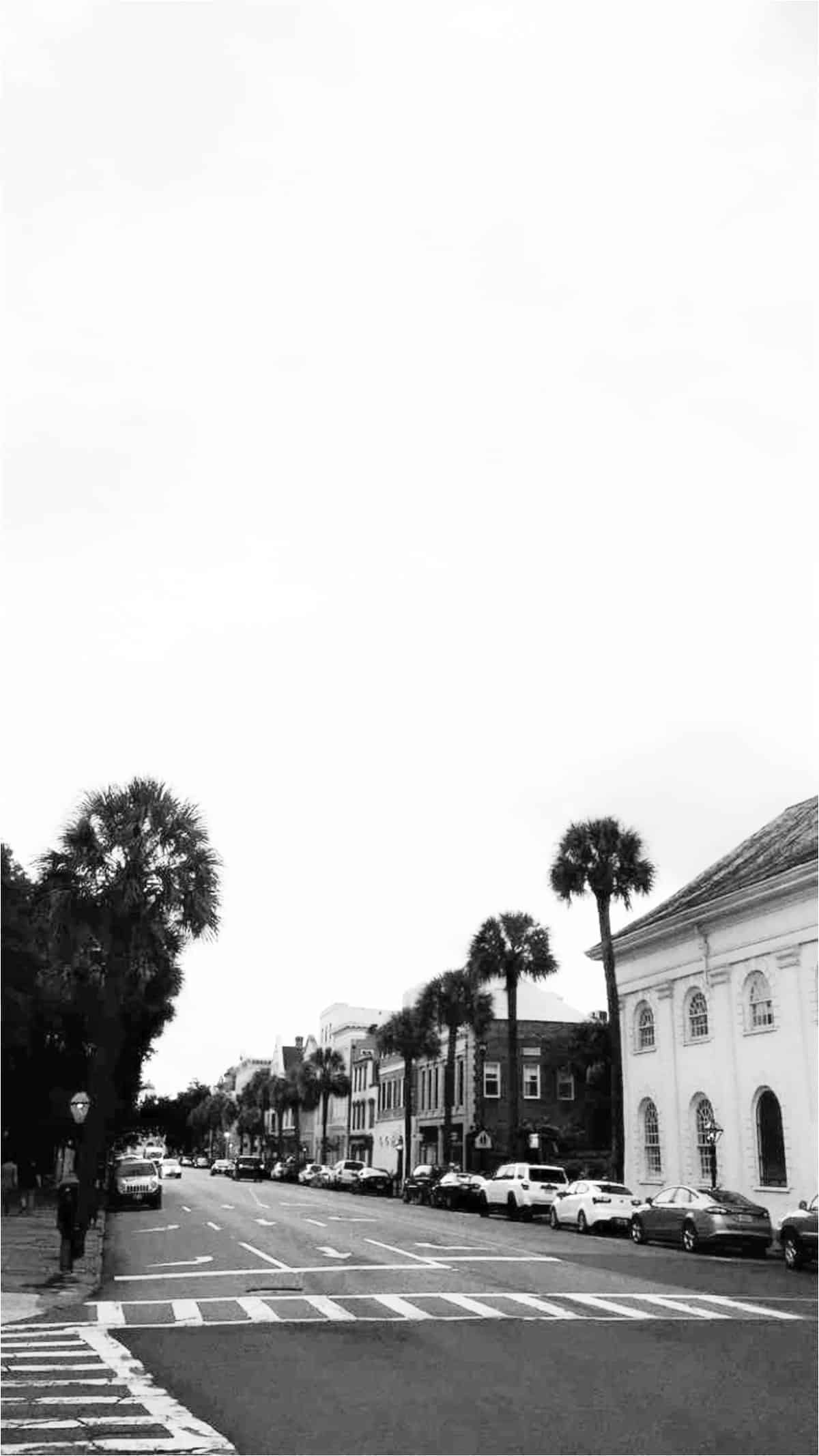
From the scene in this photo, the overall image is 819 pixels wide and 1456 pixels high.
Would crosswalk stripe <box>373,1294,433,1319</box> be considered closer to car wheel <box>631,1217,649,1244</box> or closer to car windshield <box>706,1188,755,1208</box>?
car windshield <box>706,1188,755,1208</box>

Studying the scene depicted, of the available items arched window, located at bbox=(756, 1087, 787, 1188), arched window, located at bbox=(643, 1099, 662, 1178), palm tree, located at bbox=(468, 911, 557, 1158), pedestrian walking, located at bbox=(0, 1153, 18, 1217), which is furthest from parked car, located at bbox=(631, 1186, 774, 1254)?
palm tree, located at bbox=(468, 911, 557, 1158)

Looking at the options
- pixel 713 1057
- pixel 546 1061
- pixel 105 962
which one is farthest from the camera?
pixel 546 1061

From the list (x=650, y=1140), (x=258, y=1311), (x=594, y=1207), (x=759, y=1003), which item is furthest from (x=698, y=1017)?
(x=258, y=1311)

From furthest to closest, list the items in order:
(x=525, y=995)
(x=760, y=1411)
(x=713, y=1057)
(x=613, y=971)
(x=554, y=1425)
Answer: (x=525, y=995)
(x=613, y=971)
(x=713, y=1057)
(x=760, y=1411)
(x=554, y=1425)

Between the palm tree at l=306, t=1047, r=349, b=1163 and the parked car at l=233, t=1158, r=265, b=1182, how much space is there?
67.0 feet

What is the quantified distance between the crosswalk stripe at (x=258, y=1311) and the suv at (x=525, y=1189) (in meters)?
22.8

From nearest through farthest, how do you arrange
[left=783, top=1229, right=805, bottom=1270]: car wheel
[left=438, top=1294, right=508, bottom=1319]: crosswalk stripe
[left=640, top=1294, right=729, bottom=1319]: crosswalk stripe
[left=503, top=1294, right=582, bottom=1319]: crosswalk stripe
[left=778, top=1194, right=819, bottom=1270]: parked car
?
[left=438, top=1294, right=508, bottom=1319]: crosswalk stripe, [left=503, top=1294, right=582, bottom=1319]: crosswalk stripe, [left=640, top=1294, right=729, bottom=1319]: crosswalk stripe, [left=778, top=1194, right=819, bottom=1270]: parked car, [left=783, top=1229, right=805, bottom=1270]: car wheel

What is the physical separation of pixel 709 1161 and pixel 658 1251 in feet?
41.1

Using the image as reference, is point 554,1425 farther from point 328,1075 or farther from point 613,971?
point 328,1075

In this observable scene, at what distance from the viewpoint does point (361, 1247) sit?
25.2 meters

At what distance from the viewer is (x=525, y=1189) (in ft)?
130

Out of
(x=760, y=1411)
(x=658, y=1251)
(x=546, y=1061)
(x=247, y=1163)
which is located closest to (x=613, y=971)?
(x=658, y=1251)

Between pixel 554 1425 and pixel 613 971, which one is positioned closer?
pixel 554 1425

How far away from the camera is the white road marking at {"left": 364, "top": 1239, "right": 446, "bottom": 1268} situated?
850 inches
